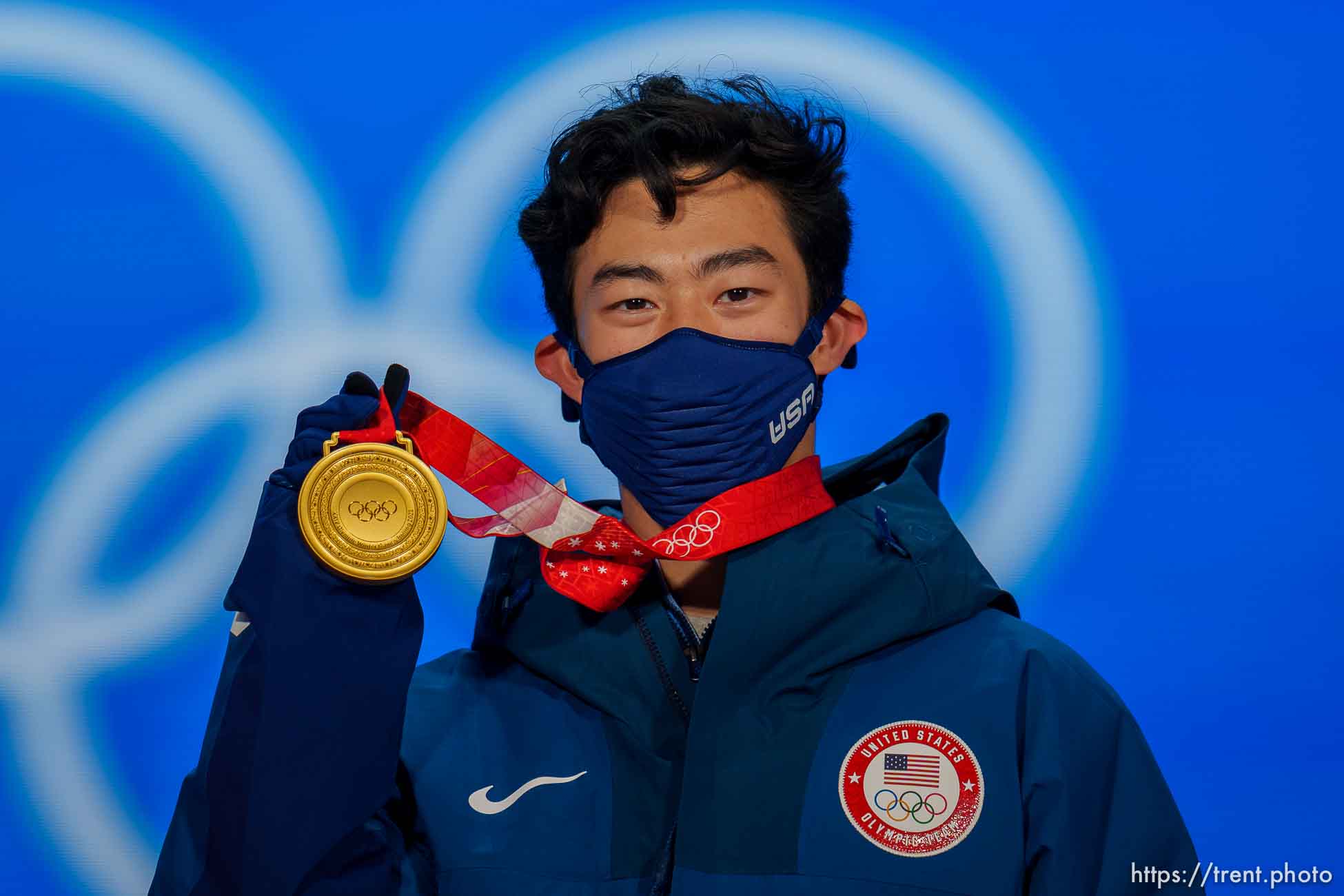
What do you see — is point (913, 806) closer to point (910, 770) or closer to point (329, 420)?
point (910, 770)

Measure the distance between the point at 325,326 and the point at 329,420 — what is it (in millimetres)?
1257

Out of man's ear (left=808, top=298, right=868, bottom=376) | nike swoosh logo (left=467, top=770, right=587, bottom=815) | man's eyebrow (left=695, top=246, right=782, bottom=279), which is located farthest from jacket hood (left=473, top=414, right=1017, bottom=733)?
man's eyebrow (left=695, top=246, right=782, bottom=279)

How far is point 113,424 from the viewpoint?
9.95 ft

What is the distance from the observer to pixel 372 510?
1830 millimetres

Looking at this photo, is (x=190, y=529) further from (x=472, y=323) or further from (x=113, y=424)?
(x=472, y=323)

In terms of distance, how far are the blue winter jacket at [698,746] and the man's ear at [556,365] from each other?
14.0 inches

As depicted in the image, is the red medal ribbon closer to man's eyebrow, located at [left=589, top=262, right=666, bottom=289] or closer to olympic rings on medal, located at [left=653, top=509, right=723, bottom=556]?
olympic rings on medal, located at [left=653, top=509, right=723, bottom=556]

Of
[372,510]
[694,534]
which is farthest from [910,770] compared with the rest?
[372,510]

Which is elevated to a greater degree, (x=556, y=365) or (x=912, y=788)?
(x=556, y=365)

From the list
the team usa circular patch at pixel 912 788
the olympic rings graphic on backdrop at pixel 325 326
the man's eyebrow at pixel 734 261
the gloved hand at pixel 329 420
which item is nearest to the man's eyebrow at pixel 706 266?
the man's eyebrow at pixel 734 261

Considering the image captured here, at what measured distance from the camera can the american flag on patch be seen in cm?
203

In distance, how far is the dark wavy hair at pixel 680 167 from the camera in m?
2.30

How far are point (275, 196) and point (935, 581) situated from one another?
68.1 inches

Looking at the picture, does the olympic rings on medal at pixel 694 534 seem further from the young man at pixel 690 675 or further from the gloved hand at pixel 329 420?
the gloved hand at pixel 329 420
